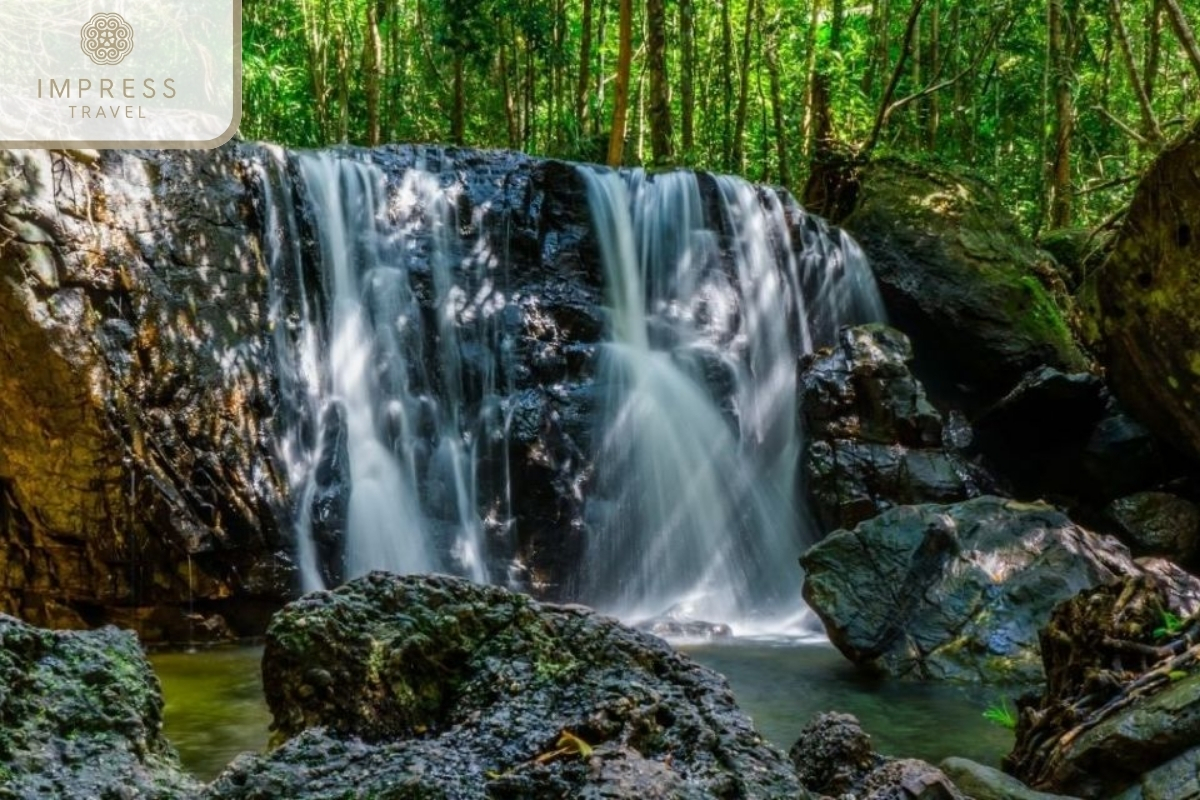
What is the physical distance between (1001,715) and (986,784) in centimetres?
157

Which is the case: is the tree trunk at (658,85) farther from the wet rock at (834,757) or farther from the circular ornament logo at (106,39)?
the wet rock at (834,757)

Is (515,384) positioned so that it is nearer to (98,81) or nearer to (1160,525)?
(98,81)

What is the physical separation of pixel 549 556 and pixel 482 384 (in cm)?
160

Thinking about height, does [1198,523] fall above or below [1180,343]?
below

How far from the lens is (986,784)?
11.6 feet

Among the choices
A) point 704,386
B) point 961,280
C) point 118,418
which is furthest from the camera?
point 961,280

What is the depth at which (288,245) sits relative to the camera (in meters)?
9.38

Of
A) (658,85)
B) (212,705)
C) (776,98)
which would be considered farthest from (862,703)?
(776,98)

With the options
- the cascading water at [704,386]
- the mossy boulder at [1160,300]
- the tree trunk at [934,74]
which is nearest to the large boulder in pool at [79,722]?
the cascading water at [704,386]

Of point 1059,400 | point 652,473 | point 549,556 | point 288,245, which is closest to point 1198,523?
point 1059,400

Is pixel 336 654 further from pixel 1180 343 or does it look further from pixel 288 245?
pixel 1180 343

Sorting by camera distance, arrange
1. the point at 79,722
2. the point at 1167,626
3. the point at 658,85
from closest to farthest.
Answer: the point at 79,722, the point at 1167,626, the point at 658,85

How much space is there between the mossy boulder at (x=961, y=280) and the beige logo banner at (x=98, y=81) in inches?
265

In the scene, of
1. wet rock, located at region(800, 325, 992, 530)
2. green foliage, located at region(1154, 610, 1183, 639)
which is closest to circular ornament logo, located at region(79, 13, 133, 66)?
green foliage, located at region(1154, 610, 1183, 639)
